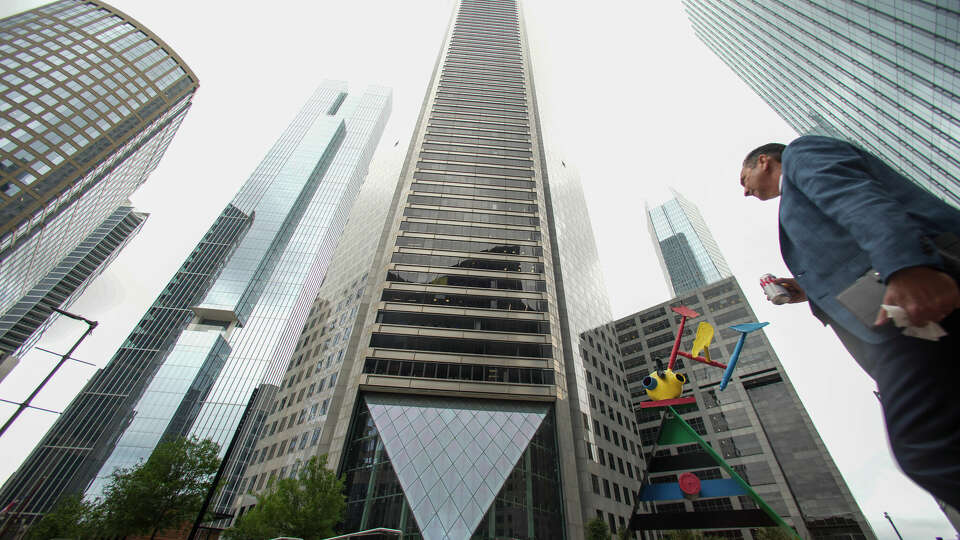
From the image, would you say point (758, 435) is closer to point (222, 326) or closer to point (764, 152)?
point (764, 152)

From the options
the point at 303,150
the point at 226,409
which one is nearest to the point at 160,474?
the point at 226,409

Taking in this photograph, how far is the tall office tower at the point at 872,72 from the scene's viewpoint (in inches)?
1323

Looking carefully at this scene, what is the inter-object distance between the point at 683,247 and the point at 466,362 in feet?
408

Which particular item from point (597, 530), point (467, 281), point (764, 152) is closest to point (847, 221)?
point (764, 152)

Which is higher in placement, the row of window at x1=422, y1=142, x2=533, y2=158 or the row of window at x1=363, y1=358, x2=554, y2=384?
the row of window at x1=422, y1=142, x2=533, y2=158

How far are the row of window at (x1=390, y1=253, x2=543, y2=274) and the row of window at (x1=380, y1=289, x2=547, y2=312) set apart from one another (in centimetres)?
353

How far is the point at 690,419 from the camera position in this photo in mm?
52531

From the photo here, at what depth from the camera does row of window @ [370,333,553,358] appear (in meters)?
33.9

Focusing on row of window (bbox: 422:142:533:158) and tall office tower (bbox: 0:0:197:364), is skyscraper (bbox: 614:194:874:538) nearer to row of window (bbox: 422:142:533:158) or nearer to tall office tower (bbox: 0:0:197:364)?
row of window (bbox: 422:142:533:158)

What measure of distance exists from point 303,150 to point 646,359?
414 ft

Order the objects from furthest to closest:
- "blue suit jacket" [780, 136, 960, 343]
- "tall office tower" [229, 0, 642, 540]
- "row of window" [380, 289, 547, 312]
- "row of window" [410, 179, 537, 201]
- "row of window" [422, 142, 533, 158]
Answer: "row of window" [422, 142, 533, 158], "row of window" [410, 179, 537, 201], "row of window" [380, 289, 547, 312], "tall office tower" [229, 0, 642, 540], "blue suit jacket" [780, 136, 960, 343]

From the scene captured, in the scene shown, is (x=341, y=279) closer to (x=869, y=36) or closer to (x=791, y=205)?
(x=791, y=205)

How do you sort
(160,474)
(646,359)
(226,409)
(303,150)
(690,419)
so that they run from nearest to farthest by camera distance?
(160,474), (690,419), (646,359), (226,409), (303,150)

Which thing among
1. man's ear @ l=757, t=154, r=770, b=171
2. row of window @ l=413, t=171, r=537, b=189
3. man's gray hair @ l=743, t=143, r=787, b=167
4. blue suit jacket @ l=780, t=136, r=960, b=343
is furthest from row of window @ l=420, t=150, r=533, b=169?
blue suit jacket @ l=780, t=136, r=960, b=343
